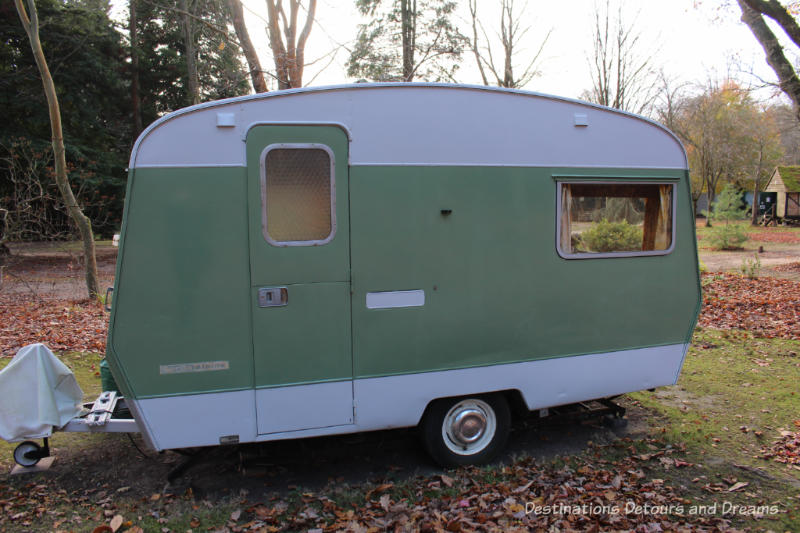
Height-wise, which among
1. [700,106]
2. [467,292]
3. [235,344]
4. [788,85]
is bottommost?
[235,344]

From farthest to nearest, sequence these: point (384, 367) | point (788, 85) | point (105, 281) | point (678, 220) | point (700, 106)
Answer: point (700, 106), point (105, 281), point (788, 85), point (678, 220), point (384, 367)

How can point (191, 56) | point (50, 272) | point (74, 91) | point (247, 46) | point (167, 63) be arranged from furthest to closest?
point (167, 63) < point (191, 56) < point (74, 91) < point (50, 272) < point (247, 46)

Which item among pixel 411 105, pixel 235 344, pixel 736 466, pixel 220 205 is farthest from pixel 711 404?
pixel 220 205

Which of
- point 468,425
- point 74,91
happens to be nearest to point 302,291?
point 468,425

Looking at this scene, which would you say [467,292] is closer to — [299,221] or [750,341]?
[299,221]

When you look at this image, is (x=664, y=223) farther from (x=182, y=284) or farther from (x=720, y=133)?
(x=720, y=133)

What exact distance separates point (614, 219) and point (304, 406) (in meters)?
3.08

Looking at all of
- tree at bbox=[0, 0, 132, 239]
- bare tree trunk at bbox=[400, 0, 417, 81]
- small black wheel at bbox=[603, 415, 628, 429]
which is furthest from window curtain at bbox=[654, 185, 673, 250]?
tree at bbox=[0, 0, 132, 239]

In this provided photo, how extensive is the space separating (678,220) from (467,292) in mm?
2169

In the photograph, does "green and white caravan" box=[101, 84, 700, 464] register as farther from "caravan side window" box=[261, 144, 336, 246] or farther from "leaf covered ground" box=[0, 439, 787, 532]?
"leaf covered ground" box=[0, 439, 787, 532]

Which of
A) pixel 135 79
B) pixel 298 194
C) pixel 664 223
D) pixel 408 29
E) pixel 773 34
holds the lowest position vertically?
pixel 664 223

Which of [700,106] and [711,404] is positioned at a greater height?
[700,106]

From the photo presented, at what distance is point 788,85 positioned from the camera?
10.5 meters

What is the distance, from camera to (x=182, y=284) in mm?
3578
